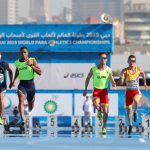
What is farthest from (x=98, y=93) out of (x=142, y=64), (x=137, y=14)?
(x=137, y=14)

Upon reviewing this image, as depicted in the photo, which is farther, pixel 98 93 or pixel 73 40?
pixel 73 40

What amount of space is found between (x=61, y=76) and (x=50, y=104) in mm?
1407

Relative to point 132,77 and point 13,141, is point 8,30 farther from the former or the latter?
point 13,141

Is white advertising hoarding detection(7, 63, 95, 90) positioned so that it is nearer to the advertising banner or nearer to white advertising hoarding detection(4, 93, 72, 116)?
white advertising hoarding detection(4, 93, 72, 116)

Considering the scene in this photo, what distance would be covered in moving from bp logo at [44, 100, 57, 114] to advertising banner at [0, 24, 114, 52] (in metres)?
2.50

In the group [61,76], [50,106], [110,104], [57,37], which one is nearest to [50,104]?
[50,106]

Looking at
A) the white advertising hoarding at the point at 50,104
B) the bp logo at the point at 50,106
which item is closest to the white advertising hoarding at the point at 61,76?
the white advertising hoarding at the point at 50,104

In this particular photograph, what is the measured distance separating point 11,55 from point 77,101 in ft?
12.2

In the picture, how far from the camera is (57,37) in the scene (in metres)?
17.6

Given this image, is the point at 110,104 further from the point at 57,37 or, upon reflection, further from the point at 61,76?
the point at 57,37

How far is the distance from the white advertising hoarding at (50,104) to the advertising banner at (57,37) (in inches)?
88.1

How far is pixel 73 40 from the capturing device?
1767 centimetres

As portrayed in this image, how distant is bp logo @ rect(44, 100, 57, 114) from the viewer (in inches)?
719

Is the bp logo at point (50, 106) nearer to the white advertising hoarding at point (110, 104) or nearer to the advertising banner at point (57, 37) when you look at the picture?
the white advertising hoarding at point (110, 104)
